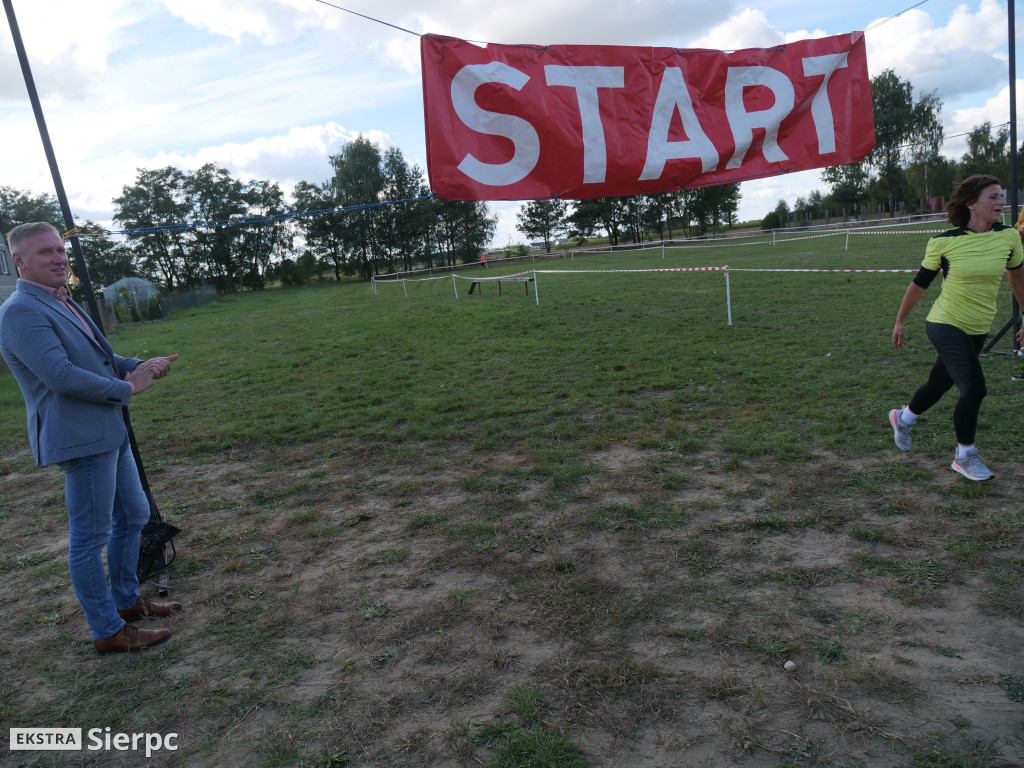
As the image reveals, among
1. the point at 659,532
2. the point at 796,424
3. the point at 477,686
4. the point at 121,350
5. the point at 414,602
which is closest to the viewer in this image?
the point at 477,686

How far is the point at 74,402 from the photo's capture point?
2.74 metres

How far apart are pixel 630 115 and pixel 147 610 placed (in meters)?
3.92

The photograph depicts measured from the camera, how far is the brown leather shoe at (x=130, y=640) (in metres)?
2.87

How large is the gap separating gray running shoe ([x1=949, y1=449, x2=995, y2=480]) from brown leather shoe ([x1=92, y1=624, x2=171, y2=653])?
4.89 metres

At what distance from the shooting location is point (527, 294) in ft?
58.3

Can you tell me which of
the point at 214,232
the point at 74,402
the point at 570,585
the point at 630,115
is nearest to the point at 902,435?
the point at 570,585

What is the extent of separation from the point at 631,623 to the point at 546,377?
5.21 m

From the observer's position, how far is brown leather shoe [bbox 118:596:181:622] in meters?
3.12

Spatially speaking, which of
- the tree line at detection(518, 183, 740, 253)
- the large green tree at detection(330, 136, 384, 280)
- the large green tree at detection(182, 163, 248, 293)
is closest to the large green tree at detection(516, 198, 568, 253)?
the tree line at detection(518, 183, 740, 253)

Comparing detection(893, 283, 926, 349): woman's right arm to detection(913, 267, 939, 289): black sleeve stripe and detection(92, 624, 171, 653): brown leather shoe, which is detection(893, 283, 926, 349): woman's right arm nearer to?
detection(913, 267, 939, 289): black sleeve stripe

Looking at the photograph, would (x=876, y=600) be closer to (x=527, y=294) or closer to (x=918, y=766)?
(x=918, y=766)

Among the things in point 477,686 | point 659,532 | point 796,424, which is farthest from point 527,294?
point 477,686

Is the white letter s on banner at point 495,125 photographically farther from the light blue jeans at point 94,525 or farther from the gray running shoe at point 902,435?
the gray running shoe at point 902,435

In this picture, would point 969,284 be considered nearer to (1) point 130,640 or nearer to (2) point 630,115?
(2) point 630,115
